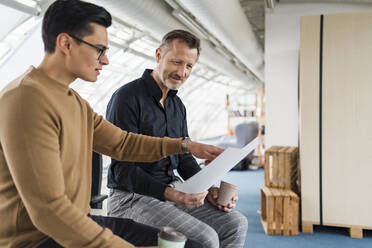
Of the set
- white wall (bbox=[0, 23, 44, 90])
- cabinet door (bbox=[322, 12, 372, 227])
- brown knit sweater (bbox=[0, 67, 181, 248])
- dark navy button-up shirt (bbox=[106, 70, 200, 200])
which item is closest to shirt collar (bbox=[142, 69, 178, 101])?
dark navy button-up shirt (bbox=[106, 70, 200, 200])

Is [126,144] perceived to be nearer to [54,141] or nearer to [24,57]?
[54,141]

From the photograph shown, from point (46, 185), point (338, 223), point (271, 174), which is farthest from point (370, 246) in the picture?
point (46, 185)

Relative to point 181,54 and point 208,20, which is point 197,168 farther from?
point 208,20

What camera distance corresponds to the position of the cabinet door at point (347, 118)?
11.0ft

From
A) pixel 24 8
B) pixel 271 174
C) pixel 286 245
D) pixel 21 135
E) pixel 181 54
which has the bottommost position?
pixel 286 245

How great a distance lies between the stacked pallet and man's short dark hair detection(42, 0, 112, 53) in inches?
117

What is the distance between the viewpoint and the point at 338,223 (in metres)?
3.43

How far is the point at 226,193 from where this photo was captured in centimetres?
177

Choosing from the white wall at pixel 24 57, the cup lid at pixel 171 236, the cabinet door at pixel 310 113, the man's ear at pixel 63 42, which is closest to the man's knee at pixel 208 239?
the cup lid at pixel 171 236

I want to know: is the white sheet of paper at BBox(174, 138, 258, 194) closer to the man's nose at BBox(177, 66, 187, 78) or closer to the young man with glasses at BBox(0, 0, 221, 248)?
the young man with glasses at BBox(0, 0, 221, 248)

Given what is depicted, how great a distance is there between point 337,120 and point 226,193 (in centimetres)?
221

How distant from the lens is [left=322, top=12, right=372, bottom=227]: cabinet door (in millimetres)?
3346

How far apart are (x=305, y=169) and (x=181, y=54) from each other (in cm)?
231

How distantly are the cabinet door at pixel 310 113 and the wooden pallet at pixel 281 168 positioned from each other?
0.28 m
